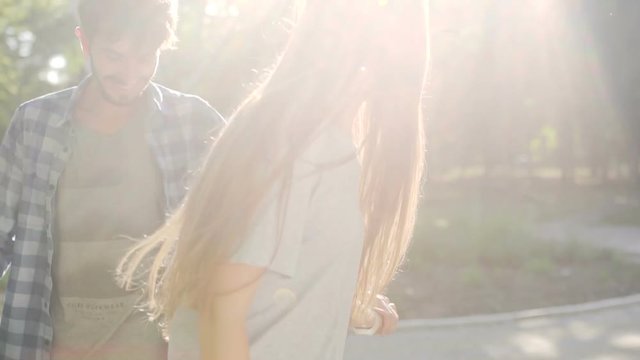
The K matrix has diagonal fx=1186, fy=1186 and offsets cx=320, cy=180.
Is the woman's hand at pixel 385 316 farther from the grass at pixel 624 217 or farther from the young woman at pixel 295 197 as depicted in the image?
the grass at pixel 624 217

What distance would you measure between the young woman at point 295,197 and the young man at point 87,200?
4.17ft

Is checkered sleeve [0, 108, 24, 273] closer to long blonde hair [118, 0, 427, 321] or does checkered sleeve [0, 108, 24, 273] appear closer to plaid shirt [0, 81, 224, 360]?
plaid shirt [0, 81, 224, 360]

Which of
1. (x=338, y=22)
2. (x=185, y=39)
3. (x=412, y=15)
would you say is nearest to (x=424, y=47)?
(x=412, y=15)

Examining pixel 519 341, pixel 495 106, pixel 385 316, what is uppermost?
pixel 495 106

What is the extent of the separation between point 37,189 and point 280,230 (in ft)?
5.50

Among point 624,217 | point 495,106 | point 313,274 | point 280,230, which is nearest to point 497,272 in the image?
point 495,106

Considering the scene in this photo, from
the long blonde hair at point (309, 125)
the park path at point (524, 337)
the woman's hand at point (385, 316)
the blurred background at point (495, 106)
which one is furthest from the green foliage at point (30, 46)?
the long blonde hair at point (309, 125)

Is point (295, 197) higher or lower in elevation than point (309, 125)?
lower

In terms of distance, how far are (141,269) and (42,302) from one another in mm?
286

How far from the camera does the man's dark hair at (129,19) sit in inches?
124

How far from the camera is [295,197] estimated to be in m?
1.79

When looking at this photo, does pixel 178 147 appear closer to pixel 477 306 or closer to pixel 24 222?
pixel 24 222

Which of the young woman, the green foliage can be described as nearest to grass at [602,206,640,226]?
the green foliage

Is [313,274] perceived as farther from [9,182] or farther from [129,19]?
[9,182]
